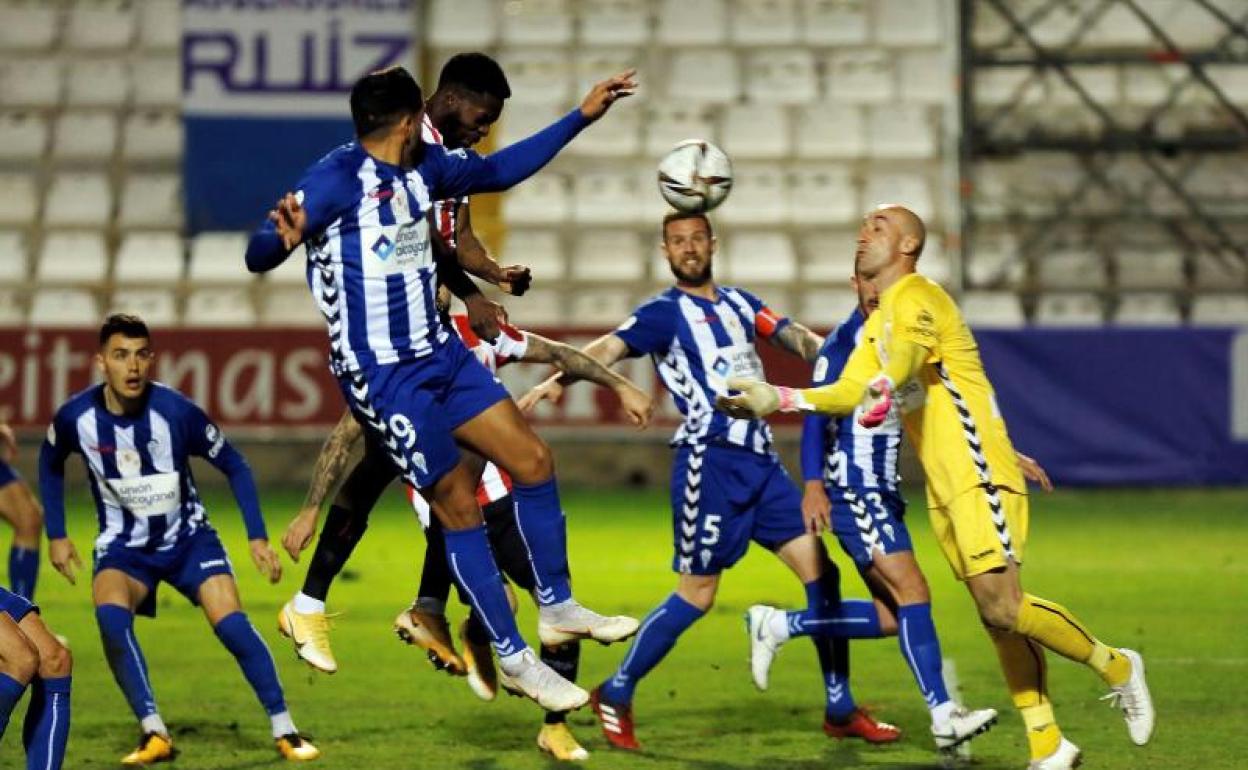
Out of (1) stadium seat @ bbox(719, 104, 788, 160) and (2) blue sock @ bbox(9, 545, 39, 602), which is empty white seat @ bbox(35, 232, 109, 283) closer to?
(1) stadium seat @ bbox(719, 104, 788, 160)

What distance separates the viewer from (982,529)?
21.7 ft

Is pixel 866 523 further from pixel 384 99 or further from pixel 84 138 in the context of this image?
pixel 84 138

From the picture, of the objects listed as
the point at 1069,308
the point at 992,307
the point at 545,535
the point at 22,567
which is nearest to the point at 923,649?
the point at 545,535

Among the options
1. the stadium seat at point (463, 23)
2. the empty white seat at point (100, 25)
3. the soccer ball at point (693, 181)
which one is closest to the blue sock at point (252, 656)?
the soccer ball at point (693, 181)

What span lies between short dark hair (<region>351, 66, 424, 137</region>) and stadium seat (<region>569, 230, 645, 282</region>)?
12168 mm

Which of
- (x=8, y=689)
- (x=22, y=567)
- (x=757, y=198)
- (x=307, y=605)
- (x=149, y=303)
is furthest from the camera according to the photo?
(x=757, y=198)

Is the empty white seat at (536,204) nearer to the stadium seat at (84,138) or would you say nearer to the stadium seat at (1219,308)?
the stadium seat at (84,138)

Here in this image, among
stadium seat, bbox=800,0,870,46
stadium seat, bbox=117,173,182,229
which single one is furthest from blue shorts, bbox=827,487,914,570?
stadium seat, bbox=800,0,870,46

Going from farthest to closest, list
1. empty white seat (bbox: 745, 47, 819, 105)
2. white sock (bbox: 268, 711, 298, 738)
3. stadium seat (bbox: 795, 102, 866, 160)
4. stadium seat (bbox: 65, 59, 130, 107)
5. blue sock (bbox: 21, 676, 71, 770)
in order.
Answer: stadium seat (bbox: 65, 59, 130, 107), empty white seat (bbox: 745, 47, 819, 105), stadium seat (bbox: 795, 102, 866, 160), white sock (bbox: 268, 711, 298, 738), blue sock (bbox: 21, 676, 71, 770)

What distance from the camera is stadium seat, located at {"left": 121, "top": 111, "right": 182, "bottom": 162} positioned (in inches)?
783

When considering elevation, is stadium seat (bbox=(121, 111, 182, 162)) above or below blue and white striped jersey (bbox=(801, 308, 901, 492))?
above

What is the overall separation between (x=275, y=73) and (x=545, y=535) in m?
11.9

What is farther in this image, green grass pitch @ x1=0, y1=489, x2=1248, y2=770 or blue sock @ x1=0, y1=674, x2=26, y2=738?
green grass pitch @ x1=0, y1=489, x2=1248, y2=770

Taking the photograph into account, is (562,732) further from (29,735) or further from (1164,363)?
(1164,363)
